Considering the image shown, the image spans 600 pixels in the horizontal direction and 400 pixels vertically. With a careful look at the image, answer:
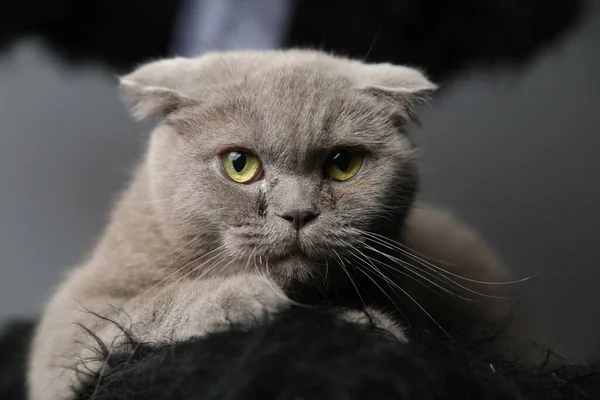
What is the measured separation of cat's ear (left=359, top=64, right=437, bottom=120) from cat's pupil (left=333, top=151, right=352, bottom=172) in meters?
0.11

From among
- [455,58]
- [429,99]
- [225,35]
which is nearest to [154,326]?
[429,99]

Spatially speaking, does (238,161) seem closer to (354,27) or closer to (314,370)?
(314,370)

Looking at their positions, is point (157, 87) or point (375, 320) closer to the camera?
point (375, 320)

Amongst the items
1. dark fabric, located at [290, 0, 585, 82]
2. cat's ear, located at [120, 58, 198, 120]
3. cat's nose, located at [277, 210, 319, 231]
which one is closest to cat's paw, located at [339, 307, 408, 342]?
cat's nose, located at [277, 210, 319, 231]

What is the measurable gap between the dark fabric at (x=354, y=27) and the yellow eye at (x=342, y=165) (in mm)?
544

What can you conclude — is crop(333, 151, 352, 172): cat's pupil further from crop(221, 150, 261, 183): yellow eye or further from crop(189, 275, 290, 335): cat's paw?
crop(189, 275, 290, 335): cat's paw

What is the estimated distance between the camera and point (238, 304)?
2.34 ft

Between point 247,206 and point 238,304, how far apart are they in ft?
0.47

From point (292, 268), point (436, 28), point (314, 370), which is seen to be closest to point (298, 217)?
point (292, 268)

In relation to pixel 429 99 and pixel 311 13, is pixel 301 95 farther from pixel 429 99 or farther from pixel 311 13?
pixel 311 13

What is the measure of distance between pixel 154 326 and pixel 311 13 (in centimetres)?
86

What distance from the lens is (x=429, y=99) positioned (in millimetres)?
970

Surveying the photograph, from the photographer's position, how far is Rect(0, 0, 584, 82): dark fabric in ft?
4.52

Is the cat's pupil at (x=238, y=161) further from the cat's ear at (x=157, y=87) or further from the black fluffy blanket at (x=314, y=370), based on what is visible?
the black fluffy blanket at (x=314, y=370)
